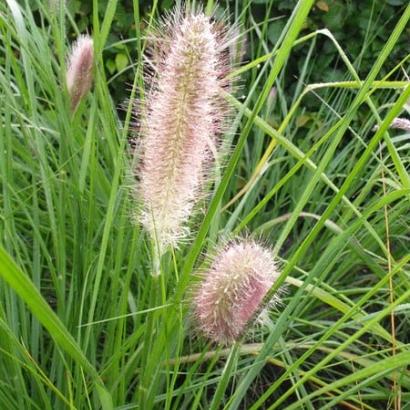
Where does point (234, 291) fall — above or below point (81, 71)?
below

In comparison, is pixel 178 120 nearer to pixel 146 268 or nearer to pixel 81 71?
pixel 81 71

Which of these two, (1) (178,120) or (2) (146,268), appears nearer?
(1) (178,120)

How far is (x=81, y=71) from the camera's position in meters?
1.38

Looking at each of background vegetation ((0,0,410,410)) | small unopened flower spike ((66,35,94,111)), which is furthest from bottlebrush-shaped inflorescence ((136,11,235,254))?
small unopened flower spike ((66,35,94,111))

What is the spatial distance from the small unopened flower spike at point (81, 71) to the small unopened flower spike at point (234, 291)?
1.65 ft

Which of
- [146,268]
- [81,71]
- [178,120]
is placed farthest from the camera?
[146,268]

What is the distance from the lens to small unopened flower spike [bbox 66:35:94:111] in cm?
138

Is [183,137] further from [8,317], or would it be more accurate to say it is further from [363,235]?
[363,235]

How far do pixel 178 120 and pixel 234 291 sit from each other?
0.79 feet

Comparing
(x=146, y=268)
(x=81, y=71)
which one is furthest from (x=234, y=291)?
(x=146, y=268)

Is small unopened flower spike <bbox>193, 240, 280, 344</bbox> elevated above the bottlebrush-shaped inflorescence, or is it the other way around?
the bottlebrush-shaped inflorescence

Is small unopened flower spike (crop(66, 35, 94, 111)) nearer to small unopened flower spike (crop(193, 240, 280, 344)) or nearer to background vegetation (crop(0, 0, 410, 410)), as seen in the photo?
background vegetation (crop(0, 0, 410, 410))

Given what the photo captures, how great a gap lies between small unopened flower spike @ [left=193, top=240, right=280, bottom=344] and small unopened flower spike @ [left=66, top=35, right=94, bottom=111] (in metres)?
0.50

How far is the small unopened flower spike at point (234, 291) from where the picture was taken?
1.01 meters
